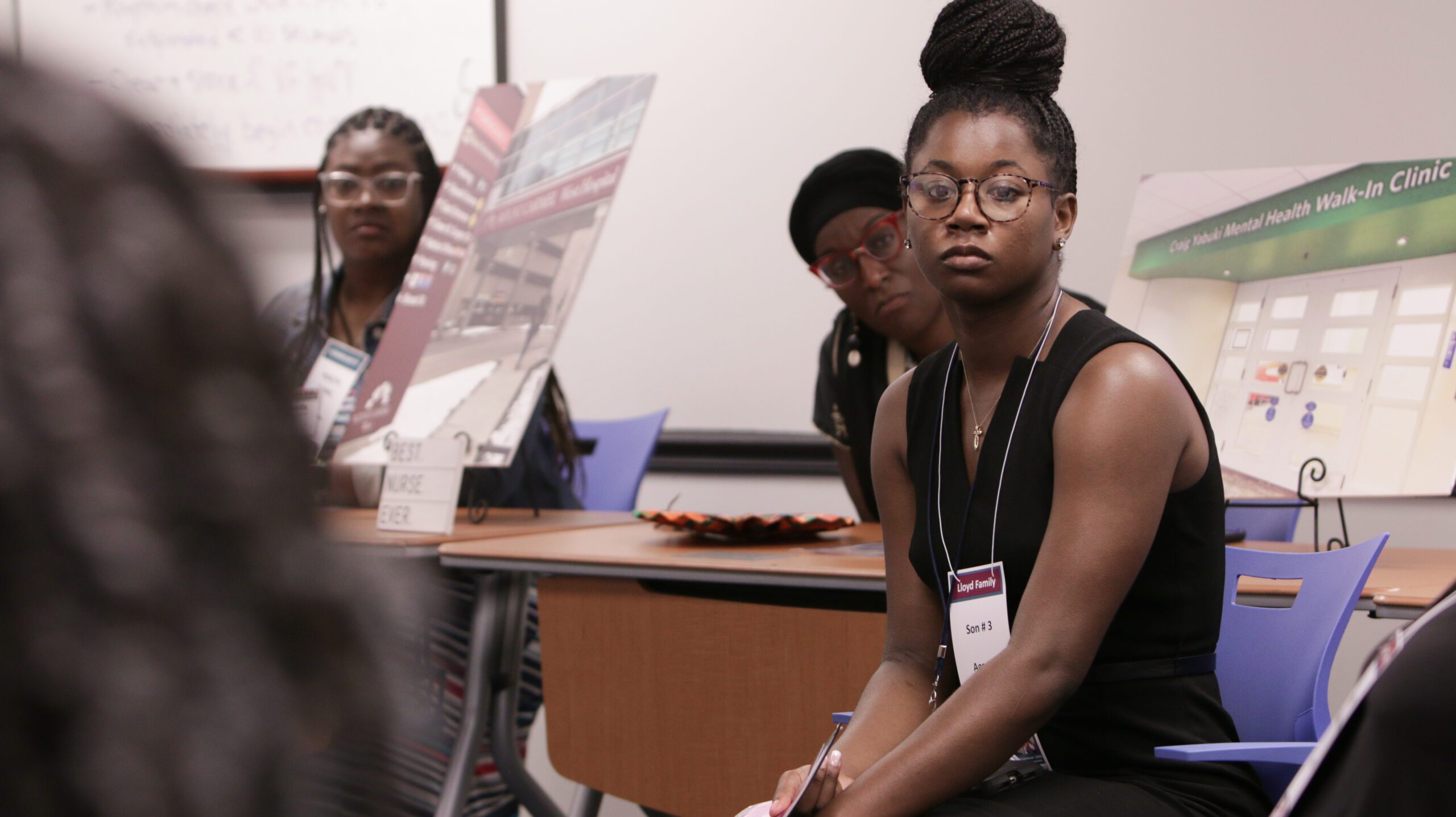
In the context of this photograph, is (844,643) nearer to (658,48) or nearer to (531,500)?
(531,500)

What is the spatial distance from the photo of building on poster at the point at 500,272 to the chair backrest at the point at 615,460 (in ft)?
1.57

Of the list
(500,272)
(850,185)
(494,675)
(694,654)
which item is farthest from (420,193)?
(694,654)

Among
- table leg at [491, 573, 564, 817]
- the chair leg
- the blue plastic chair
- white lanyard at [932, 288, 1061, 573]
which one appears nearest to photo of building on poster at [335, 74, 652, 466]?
table leg at [491, 573, 564, 817]

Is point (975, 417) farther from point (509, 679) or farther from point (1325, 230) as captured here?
point (509, 679)

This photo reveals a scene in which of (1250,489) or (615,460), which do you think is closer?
(1250,489)

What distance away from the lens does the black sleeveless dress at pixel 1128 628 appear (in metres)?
1.10

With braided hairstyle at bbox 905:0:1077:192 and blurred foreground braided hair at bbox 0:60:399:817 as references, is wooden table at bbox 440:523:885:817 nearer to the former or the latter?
braided hairstyle at bbox 905:0:1077:192

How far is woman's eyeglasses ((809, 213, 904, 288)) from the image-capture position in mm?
2262

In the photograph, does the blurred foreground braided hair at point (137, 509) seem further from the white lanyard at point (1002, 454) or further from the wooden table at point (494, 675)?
the wooden table at point (494, 675)

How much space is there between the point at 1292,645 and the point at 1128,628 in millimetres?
292

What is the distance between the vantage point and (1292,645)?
4.29 feet

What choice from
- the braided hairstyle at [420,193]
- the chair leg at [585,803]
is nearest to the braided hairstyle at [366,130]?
the braided hairstyle at [420,193]

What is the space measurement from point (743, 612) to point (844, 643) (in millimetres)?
171

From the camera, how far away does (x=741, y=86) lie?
325cm
